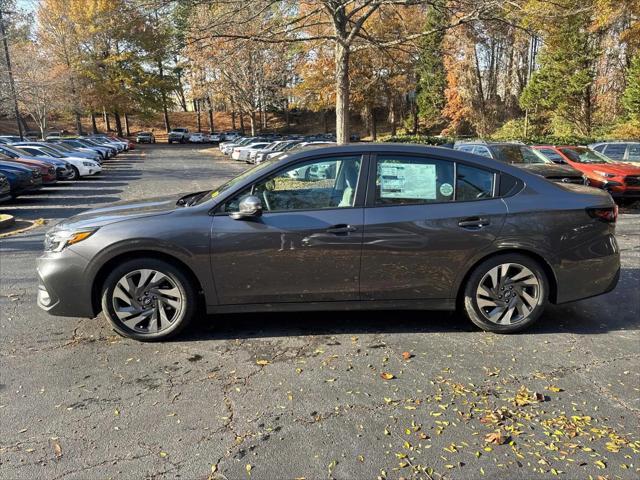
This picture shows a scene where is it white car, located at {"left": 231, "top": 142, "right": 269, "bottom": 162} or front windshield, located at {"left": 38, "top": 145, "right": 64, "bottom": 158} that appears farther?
white car, located at {"left": 231, "top": 142, "right": 269, "bottom": 162}

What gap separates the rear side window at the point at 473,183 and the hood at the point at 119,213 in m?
2.42

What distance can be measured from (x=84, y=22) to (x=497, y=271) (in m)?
48.1

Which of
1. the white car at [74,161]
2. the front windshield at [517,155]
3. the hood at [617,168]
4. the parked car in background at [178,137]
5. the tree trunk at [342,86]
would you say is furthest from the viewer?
the parked car in background at [178,137]

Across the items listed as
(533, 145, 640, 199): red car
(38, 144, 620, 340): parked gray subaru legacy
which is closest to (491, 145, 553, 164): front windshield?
(533, 145, 640, 199): red car

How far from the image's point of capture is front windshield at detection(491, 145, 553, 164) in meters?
12.2

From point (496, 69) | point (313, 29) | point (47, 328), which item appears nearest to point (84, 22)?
point (313, 29)

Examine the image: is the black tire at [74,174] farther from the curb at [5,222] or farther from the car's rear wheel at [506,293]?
the car's rear wheel at [506,293]

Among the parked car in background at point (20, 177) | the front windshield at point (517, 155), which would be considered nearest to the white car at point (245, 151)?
the parked car in background at point (20, 177)

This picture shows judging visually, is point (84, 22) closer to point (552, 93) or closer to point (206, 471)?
point (552, 93)

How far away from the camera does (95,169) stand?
19922mm

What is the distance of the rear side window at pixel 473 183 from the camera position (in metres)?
4.16

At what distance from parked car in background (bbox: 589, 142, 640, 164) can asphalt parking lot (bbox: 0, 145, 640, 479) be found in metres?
10.7

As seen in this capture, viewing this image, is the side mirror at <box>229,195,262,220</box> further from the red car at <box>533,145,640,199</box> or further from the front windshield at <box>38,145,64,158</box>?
the front windshield at <box>38,145,64,158</box>

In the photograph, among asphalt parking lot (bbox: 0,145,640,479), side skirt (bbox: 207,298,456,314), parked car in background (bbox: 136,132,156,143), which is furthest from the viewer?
parked car in background (bbox: 136,132,156,143)
